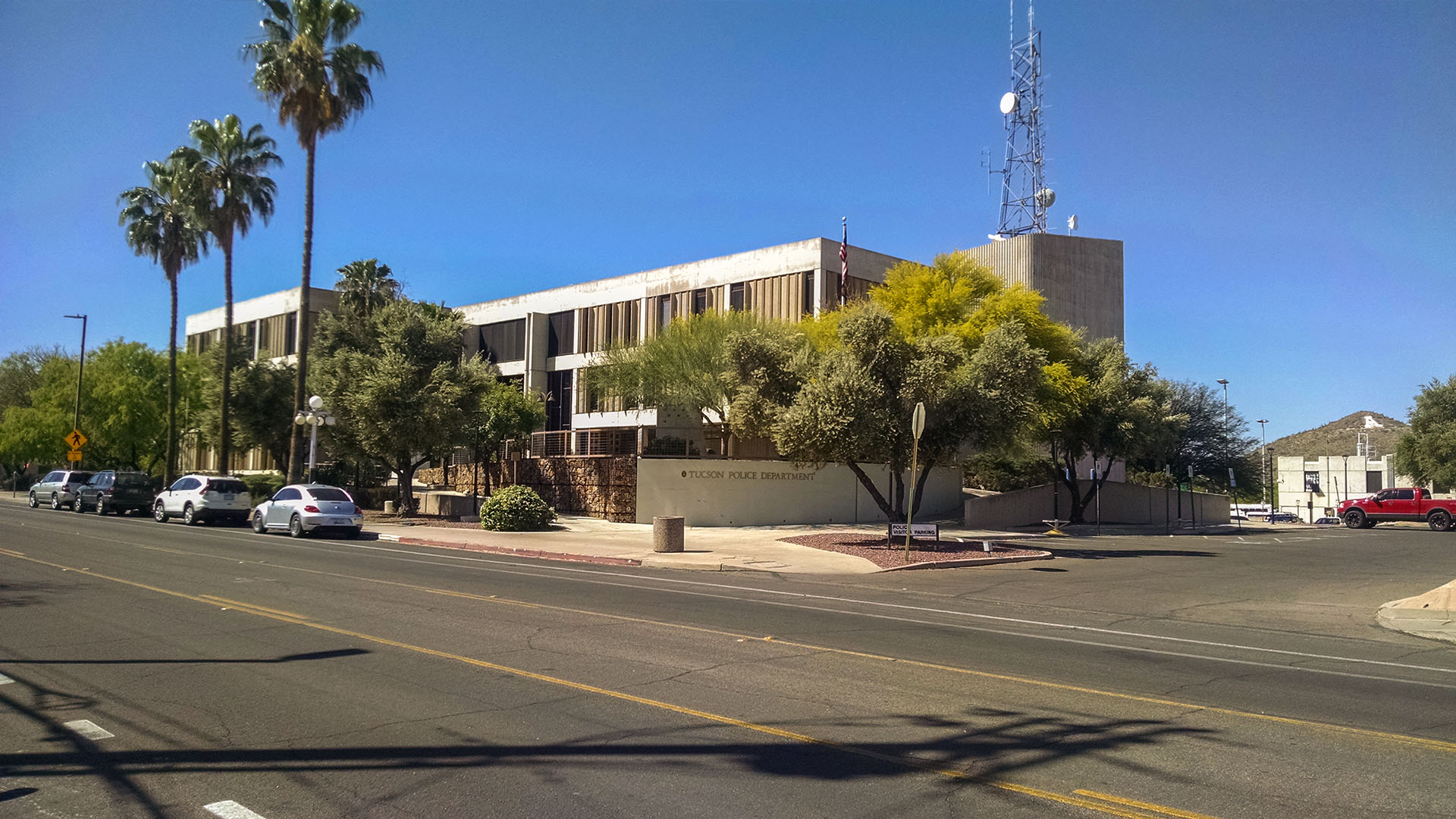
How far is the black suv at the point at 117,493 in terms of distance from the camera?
118 ft

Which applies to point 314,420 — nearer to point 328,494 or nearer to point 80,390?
point 328,494

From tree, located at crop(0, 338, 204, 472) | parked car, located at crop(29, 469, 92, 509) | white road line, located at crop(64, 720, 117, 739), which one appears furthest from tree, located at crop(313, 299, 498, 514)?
white road line, located at crop(64, 720, 117, 739)

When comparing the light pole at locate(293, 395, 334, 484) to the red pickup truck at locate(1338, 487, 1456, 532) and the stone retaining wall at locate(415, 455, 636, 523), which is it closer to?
the stone retaining wall at locate(415, 455, 636, 523)

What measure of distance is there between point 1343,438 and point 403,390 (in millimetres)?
129033

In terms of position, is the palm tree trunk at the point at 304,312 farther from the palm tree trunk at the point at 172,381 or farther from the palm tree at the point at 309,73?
the palm tree trunk at the point at 172,381

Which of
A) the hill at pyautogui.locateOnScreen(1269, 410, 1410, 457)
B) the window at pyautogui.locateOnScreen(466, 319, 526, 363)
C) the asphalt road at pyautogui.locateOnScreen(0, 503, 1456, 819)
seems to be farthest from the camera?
the hill at pyautogui.locateOnScreen(1269, 410, 1410, 457)

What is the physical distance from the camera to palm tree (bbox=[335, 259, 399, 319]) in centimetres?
4481

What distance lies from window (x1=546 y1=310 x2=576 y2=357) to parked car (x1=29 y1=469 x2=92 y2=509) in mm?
24515

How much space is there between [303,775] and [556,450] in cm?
3698

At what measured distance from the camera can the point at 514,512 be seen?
28.7 meters

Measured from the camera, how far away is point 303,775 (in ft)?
17.9

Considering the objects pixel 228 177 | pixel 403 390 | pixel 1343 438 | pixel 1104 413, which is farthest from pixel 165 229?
pixel 1343 438

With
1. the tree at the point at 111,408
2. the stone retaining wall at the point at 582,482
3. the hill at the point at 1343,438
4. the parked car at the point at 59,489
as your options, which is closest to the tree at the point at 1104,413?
the stone retaining wall at the point at 582,482

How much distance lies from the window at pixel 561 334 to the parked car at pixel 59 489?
80.4 feet
